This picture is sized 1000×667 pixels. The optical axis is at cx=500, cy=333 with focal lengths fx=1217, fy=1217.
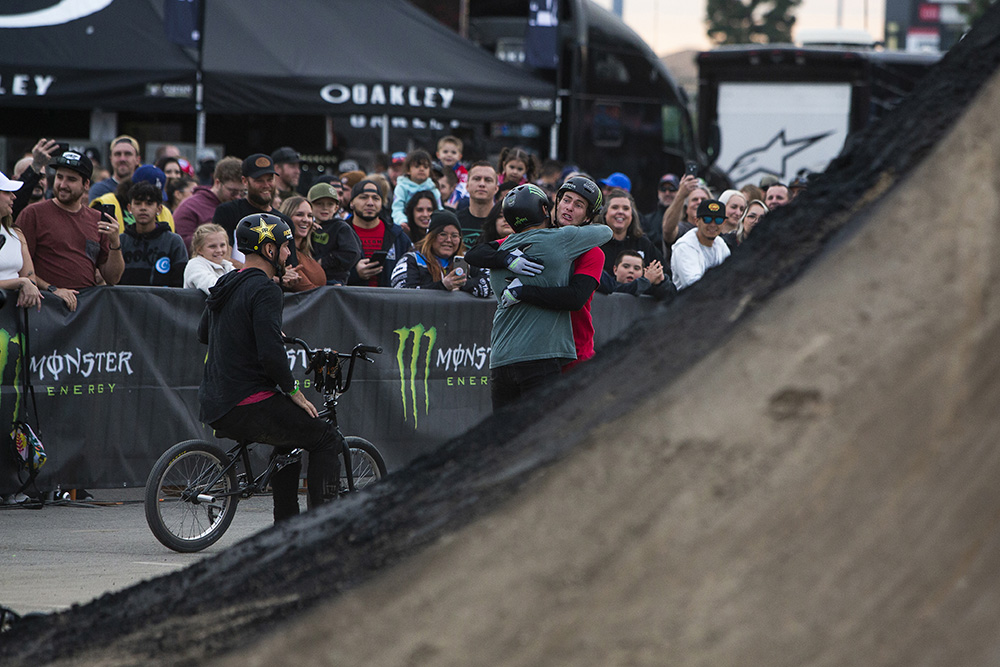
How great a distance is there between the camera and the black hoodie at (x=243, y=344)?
6.51 meters

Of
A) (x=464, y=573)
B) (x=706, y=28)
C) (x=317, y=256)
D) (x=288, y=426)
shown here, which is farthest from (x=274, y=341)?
(x=706, y=28)

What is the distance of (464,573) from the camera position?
2.41 meters

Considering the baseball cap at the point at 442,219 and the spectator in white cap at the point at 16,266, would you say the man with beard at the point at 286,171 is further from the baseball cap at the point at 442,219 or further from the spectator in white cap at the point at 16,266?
the spectator in white cap at the point at 16,266

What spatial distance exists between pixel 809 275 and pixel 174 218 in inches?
330

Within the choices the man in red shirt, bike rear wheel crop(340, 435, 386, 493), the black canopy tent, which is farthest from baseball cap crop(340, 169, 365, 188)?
the man in red shirt

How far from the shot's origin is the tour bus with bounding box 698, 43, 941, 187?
67.9ft

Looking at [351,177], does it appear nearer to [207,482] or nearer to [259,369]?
[207,482]

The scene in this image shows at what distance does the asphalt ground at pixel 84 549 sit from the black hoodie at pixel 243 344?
3.04 feet

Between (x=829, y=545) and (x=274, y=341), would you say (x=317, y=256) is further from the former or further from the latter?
(x=829, y=545)

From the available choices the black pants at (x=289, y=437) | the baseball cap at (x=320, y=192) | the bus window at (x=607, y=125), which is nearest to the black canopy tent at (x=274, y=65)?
the bus window at (x=607, y=125)

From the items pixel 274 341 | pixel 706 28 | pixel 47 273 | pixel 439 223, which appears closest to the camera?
pixel 274 341

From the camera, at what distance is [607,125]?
1864 centimetres

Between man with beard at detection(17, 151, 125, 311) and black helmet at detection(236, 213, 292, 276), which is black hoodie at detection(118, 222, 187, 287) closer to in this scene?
man with beard at detection(17, 151, 125, 311)

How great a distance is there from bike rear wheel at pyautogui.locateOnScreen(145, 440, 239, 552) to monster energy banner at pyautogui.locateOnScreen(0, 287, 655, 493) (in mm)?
1474
